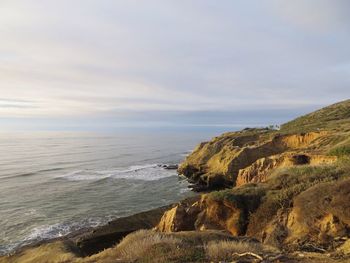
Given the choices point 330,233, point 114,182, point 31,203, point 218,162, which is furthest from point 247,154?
point 330,233

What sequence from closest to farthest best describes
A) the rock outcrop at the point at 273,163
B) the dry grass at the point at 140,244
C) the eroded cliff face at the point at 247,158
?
the dry grass at the point at 140,244
the rock outcrop at the point at 273,163
the eroded cliff face at the point at 247,158

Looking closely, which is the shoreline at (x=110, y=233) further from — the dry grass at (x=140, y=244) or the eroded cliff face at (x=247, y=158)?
the eroded cliff face at (x=247, y=158)

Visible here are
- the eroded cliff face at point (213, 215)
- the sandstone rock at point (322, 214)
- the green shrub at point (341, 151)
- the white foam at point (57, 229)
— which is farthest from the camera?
the white foam at point (57, 229)

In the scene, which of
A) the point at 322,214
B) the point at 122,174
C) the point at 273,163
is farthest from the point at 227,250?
the point at 122,174

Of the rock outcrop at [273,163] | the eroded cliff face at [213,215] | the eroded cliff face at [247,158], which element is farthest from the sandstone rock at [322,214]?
the rock outcrop at [273,163]

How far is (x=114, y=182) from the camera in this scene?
4619cm

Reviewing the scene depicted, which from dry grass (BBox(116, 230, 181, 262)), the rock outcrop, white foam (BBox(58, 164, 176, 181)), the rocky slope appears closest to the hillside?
dry grass (BBox(116, 230, 181, 262))

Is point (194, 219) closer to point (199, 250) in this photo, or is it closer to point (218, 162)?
point (199, 250)

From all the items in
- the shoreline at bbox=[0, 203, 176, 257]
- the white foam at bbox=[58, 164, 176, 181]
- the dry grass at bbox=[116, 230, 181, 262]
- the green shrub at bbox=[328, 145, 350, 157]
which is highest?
the green shrub at bbox=[328, 145, 350, 157]

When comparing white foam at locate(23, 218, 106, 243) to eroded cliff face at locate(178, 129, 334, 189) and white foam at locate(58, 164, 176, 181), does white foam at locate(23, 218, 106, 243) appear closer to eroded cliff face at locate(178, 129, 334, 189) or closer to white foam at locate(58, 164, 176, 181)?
eroded cliff face at locate(178, 129, 334, 189)

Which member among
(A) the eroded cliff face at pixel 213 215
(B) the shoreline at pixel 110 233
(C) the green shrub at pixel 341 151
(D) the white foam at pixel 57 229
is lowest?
(D) the white foam at pixel 57 229

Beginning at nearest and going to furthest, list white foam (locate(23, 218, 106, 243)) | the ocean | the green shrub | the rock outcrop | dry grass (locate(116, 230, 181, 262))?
dry grass (locate(116, 230, 181, 262)), the green shrub, white foam (locate(23, 218, 106, 243)), the ocean, the rock outcrop

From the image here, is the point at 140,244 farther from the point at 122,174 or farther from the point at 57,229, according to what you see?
the point at 122,174

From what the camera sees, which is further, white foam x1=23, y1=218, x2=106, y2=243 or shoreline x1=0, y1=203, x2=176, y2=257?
white foam x1=23, y1=218, x2=106, y2=243
